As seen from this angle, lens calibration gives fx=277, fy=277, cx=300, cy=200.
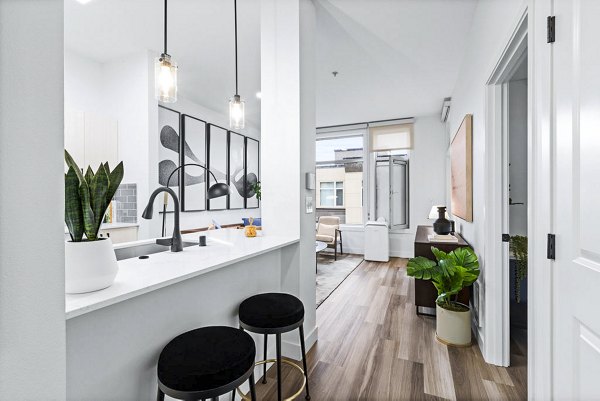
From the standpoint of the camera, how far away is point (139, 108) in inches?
127

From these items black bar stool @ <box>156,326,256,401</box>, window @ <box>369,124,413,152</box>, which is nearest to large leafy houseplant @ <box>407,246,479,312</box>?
black bar stool @ <box>156,326,256,401</box>

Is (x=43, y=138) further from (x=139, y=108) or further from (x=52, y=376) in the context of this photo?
(x=139, y=108)

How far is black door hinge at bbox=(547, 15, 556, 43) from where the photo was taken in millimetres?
1022

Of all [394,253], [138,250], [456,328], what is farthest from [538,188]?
[394,253]

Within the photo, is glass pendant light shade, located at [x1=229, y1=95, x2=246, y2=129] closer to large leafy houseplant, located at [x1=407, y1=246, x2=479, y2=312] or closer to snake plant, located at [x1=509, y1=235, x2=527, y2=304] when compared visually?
large leafy houseplant, located at [x1=407, y1=246, x2=479, y2=312]

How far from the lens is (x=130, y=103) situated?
3.28 meters

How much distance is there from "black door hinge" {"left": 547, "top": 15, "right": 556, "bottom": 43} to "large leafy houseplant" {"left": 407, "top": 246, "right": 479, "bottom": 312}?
1.62 m

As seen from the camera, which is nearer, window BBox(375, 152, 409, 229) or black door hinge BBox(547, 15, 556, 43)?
black door hinge BBox(547, 15, 556, 43)

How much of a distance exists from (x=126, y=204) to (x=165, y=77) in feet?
7.44

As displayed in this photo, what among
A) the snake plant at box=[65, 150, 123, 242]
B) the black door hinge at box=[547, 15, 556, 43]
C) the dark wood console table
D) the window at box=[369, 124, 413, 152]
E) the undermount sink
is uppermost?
the window at box=[369, 124, 413, 152]

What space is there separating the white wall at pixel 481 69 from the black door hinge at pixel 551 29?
300 millimetres

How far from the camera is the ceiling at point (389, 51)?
2305 millimetres

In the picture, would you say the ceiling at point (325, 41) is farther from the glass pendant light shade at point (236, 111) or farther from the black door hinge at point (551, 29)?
the black door hinge at point (551, 29)

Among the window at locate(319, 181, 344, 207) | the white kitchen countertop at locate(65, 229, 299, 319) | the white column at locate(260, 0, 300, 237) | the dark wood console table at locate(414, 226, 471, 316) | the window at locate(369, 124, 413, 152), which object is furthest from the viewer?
the window at locate(319, 181, 344, 207)
